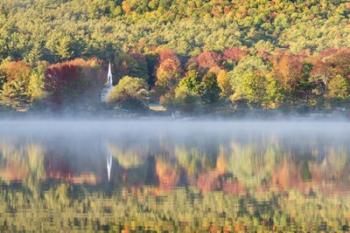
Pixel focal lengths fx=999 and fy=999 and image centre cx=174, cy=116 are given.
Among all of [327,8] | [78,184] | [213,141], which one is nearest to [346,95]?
[213,141]

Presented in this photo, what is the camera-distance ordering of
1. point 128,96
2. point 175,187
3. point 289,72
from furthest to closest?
point 128,96, point 289,72, point 175,187

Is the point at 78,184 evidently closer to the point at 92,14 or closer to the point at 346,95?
the point at 346,95

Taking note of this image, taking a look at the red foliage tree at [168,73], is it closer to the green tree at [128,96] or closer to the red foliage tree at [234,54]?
the red foliage tree at [234,54]

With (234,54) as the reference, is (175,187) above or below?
below

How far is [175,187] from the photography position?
24.5 m

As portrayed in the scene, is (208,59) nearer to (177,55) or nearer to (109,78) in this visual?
(177,55)

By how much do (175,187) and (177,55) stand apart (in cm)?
6975

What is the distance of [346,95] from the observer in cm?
7212

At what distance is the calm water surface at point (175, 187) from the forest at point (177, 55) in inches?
1211

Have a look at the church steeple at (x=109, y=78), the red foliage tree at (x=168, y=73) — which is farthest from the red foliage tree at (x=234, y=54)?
the church steeple at (x=109, y=78)

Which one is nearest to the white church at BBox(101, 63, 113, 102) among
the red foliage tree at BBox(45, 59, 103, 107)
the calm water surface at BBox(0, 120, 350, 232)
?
the red foliage tree at BBox(45, 59, 103, 107)

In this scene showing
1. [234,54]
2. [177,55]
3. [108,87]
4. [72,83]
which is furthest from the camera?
[177,55]

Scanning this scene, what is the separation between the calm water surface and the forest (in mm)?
30757

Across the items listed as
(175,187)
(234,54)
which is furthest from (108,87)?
(175,187)
